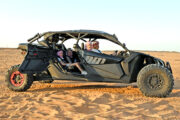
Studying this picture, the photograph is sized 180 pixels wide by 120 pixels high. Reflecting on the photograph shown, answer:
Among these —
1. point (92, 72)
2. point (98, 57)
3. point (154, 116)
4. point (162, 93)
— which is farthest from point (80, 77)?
point (154, 116)

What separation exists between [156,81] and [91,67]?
1813mm

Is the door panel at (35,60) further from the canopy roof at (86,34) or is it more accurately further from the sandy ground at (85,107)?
the sandy ground at (85,107)

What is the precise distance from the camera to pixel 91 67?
257 inches

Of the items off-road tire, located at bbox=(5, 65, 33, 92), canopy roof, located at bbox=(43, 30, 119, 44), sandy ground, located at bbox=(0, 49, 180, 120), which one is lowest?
sandy ground, located at bbox=(0, 49, 180, 120)

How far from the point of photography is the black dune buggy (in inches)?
239

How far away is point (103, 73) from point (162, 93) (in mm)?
1663

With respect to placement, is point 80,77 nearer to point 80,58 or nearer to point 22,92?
point 80,58

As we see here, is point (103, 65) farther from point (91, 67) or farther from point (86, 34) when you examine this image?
point (86, 34)

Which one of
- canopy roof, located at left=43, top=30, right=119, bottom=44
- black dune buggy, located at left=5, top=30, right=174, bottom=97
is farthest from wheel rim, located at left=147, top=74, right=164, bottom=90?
canopy roof, located at left=43, top=30, right=119, bottom=44

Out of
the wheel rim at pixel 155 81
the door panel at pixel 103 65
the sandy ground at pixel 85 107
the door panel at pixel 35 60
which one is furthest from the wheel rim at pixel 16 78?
the wheel rim at pixel 155 81

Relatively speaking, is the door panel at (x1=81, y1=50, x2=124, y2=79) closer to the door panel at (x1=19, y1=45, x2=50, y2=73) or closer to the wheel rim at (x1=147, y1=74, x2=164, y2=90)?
the wheel rim at (x1=147, y1=74, x2=164, y2=90)

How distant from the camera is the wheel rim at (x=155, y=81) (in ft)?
19.9

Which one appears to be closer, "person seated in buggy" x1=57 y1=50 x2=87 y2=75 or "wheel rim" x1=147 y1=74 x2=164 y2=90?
"wheel rim" x1=147 y1=74 x2=164 y2=90

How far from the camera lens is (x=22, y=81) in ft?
22.4
